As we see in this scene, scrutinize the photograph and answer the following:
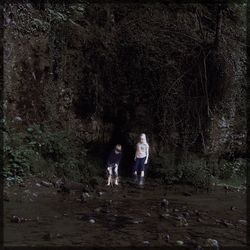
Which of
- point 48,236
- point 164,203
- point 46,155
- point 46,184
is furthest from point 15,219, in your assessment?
point 46,155

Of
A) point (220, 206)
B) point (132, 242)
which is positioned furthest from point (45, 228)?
point (220, 206)

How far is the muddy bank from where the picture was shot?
948cm

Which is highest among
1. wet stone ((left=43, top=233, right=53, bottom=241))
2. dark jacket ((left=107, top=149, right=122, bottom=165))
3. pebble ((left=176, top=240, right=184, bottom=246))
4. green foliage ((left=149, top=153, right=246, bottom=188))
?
dark jacket ((left=107, top=149, right=122, bottom=165))

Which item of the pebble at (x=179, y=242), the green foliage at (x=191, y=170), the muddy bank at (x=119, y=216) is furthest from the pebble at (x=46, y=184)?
the pebble at (x=179, y=242)

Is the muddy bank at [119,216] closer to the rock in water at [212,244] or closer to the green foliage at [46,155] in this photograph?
the rock in water at [212,244]

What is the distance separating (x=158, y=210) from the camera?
12445mm

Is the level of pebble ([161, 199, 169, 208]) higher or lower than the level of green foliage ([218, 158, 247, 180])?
lower

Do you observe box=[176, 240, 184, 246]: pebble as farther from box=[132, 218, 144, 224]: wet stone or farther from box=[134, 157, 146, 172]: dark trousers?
box=[134, 157, 146, 172]: dark trousers

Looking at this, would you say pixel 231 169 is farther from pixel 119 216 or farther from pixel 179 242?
pixel 179 242

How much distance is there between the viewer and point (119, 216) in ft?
37.7

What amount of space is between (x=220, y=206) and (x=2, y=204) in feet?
18.4

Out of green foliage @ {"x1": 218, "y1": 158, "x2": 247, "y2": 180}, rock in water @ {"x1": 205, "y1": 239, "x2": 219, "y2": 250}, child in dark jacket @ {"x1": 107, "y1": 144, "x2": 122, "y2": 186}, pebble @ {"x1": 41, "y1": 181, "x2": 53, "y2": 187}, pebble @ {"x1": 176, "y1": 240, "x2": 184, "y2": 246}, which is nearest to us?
rock in water @ {"x1": 205, "y1": 239, "x2": 219, "y2": 250}

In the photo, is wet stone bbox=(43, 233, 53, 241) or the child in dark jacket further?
the child in dark jacket

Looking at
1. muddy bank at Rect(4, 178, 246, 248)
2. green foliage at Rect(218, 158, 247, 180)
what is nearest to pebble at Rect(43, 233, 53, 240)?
muddy bank at Rect(4, 178, 246, 248)
